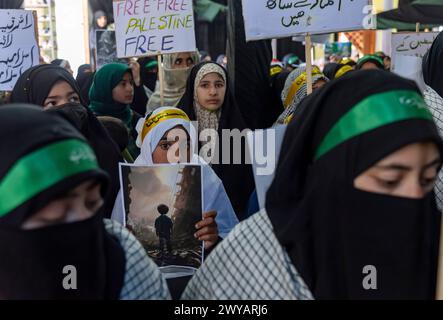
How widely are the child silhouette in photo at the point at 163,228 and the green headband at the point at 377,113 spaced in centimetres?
87

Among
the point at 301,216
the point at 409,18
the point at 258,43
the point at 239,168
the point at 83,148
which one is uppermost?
the point at 409,18

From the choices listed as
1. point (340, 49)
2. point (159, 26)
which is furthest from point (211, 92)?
point (340, 49)

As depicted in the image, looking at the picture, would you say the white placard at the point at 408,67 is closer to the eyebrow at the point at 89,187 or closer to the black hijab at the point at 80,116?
the black hijab at the point at 80,116

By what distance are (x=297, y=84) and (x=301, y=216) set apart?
324cm

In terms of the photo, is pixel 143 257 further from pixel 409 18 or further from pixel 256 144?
pixel 409 18

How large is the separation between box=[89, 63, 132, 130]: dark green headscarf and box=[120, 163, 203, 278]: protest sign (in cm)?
286

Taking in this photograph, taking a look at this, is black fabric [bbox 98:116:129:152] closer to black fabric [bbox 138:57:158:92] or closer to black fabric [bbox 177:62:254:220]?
black fabric [bbox 177:62:254:220]

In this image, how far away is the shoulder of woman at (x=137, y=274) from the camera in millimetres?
1543

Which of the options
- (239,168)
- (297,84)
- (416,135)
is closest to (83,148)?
(416,135)

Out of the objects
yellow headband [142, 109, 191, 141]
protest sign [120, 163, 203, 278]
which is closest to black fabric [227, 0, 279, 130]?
yellow headband [142, 109, 191, 141]

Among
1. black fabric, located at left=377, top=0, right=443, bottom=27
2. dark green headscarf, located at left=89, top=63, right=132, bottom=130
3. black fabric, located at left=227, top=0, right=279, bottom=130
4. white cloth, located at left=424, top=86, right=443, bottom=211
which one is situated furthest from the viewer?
black fabric, located at left=377, top=0, right=443, bottom=27

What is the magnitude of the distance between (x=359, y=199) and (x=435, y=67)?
1991mm

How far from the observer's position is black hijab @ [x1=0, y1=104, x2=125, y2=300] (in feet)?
4.26

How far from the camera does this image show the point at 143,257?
161cm
